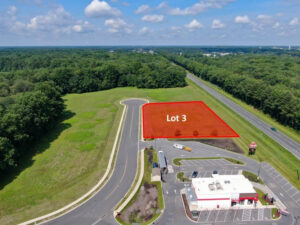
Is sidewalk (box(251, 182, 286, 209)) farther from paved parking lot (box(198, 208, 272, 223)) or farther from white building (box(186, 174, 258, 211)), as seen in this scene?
white building (box(186, 174, 258, 211))

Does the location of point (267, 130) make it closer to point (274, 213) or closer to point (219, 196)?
point (274, 213)

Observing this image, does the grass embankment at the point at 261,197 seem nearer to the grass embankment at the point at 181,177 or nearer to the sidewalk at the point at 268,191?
the sidewalk at the point at 268,191

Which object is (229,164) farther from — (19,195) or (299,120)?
(19,195)

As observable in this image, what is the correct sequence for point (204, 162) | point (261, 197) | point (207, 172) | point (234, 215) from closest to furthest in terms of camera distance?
point (234, 215) < point (261, 197) < point (207, 172) < point (204, 162)

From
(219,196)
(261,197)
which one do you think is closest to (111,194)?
(219,196)

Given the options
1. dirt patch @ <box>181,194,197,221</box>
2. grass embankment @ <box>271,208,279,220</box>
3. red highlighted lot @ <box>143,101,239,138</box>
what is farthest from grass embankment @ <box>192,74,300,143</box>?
dirt patch @ <box>181,194,197,221</box>

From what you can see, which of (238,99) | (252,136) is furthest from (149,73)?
(252,136)
